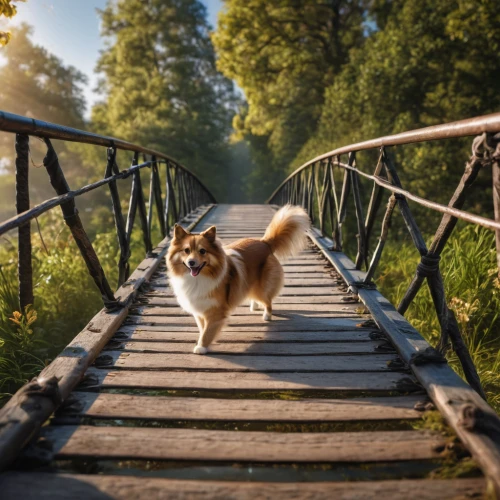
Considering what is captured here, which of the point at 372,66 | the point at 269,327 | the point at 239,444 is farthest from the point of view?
the point at 372,66

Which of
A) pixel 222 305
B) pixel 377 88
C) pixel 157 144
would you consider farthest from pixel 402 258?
pixel 157 144

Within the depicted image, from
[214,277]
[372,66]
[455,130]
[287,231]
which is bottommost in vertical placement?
[214,277]

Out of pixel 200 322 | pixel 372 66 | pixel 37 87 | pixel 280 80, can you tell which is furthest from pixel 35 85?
pixel 200 322

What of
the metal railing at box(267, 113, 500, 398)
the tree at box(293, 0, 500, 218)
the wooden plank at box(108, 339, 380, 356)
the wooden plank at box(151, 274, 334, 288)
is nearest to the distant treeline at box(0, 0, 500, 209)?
the tree at box(293, 0, 500, 218)

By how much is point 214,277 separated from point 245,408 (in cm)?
89

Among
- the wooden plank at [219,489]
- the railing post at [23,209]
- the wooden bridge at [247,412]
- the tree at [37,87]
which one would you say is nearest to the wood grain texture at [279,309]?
the wooden bridge at [247,412]

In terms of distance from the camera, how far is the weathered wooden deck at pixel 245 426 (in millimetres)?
1350

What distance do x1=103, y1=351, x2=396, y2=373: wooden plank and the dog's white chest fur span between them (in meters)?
0.30

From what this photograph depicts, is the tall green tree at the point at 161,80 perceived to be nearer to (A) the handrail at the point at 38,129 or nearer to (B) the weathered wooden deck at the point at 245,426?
(A) the handrail at the point at 38,129

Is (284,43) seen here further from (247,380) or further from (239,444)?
(239,444)

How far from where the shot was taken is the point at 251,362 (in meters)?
2.27

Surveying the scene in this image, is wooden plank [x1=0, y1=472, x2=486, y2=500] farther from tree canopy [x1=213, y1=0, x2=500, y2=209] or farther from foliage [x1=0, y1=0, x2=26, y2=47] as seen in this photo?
tree canopy [x1=213, y1=0, x2=500, y2=209]

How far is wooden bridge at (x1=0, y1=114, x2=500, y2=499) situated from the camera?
1.37 m

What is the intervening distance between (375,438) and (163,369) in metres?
1.12
